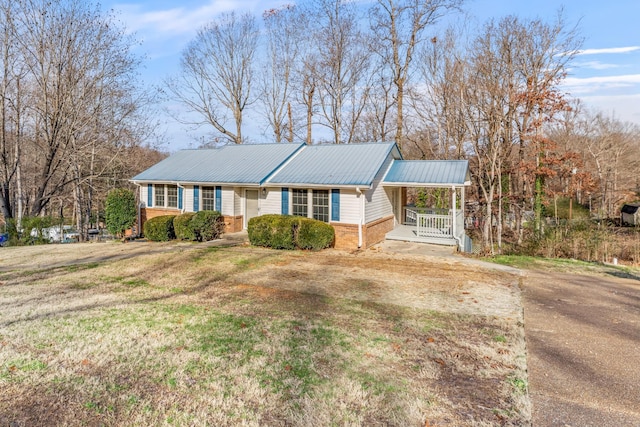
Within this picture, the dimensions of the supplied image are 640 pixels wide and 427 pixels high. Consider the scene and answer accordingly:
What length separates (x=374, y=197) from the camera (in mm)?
14086

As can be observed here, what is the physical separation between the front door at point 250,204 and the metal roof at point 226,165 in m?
1.02

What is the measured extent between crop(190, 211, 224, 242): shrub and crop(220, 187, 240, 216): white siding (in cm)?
78

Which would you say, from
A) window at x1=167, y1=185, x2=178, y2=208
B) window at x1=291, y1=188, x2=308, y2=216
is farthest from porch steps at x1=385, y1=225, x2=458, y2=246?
window at x1=167, y1=185, x2=178, y2=208

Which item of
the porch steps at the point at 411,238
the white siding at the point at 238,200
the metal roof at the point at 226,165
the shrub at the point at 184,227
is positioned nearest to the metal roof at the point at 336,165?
the metal roof at the point at 226,165

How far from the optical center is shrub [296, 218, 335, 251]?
12570mm

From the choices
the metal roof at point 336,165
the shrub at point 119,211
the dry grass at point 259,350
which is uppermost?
the metal roof at point 336,165

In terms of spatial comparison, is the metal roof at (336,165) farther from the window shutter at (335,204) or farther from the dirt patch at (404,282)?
the dirt patch at (404,282)

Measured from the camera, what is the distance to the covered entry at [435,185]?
547 inches

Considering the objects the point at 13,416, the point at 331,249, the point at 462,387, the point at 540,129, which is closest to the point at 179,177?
the point at 331,249

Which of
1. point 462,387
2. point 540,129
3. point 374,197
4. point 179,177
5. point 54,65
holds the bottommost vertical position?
point 462,387

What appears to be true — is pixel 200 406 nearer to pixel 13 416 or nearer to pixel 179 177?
pixel 13 416

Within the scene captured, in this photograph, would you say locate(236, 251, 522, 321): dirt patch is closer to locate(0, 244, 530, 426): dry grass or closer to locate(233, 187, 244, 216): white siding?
locate(0, 244, 530, 426): dry grass

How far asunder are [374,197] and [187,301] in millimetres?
8957

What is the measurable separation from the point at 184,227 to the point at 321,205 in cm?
573
